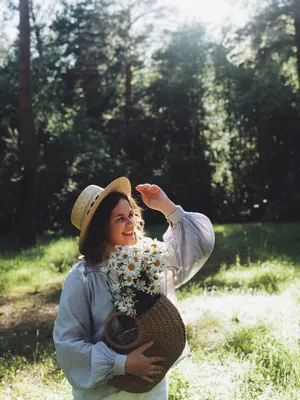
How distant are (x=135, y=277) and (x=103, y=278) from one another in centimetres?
19

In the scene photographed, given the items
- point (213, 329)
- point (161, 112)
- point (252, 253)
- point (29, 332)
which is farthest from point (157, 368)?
point (161, 112)

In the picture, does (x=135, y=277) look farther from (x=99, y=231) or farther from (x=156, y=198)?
(x=156, y=198)

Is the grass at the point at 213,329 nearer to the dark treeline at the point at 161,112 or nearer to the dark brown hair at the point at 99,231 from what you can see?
the dark brown hair at the point at 99,231

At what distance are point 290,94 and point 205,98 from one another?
10.9 ft

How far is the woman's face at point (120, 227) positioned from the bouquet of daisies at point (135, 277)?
17 cm

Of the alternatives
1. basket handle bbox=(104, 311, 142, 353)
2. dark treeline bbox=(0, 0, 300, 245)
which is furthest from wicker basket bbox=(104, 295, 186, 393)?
dark treeline bbox=(0, 0, 300, 245)

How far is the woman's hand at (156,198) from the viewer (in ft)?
7.50

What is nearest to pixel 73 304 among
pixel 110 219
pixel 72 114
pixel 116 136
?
pixel 110 219

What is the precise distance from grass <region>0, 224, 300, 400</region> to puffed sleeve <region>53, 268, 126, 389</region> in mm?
1569

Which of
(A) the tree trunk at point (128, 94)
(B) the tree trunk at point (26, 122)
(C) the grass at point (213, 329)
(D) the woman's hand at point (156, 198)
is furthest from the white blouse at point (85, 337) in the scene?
(A) the tree trunk at point (128, 94)

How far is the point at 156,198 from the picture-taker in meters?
2.30

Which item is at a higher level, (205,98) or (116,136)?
(205,98)

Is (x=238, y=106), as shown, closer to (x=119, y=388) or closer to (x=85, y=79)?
(x=85, y=79)

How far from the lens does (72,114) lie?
670 inches
